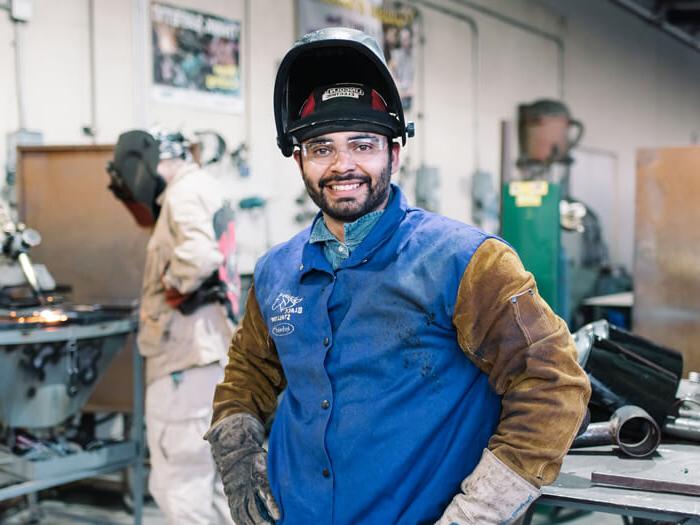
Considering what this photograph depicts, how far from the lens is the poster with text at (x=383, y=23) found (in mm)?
5207

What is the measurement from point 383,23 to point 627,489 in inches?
187

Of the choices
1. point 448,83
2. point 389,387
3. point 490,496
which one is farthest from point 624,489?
point 448,83

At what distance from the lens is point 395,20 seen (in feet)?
19.4

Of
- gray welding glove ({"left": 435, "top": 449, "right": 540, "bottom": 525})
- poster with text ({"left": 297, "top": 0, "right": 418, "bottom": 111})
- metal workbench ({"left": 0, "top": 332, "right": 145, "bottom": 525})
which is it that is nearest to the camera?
gray welding glove ({"left": 435, "top": 449, "right": 540, "bottom": 525})

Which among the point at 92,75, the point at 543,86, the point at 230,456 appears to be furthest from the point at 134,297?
the point at 543,86

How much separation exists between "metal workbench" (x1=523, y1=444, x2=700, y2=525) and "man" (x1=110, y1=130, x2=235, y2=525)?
1.61 metres

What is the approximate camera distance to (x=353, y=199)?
1.39 metres

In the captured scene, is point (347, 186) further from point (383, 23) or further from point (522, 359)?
point (383, 23)

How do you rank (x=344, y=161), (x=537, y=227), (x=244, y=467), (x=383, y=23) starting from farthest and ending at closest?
1. (x=383, y=23)
2. (x=537, y=227)
3. (x=244, y=467)
4. (x=344, y=161)

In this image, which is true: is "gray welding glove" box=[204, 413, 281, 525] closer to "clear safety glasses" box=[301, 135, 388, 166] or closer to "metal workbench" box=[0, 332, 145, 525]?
"clear safety glasses" box=[301, 135, 388, 166]

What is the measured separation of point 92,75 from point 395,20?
266 cm

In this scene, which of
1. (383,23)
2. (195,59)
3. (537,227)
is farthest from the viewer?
(383,23)

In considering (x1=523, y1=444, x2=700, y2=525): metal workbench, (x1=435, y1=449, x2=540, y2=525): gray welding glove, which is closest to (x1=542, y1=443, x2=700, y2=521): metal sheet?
(x1=523, y1=444, x2=700, y2=525): metal workbench

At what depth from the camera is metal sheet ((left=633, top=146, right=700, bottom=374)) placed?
3.23m
